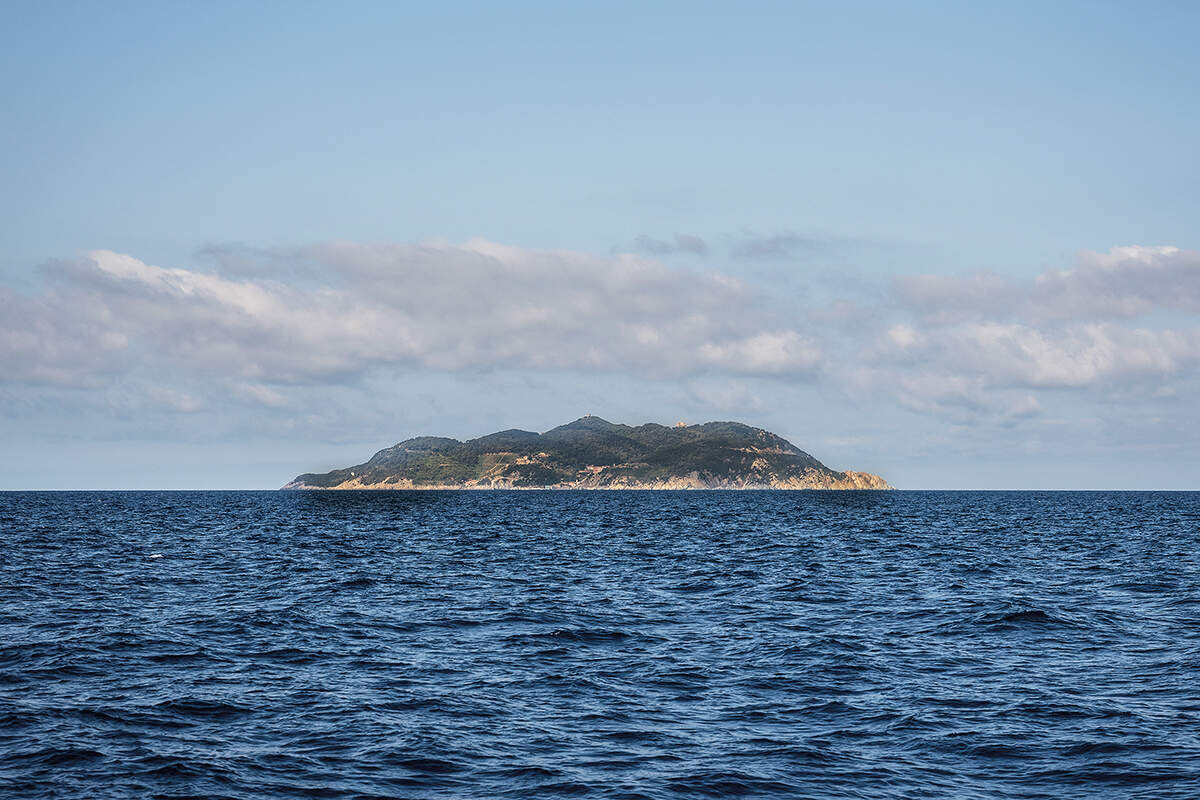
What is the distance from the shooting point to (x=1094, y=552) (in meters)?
73.0

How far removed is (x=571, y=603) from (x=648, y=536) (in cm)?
5238

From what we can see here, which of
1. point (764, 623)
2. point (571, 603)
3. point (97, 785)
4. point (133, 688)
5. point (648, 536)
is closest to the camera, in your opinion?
point (97, 785)

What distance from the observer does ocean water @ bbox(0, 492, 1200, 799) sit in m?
19.9

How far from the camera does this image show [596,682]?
2816 cm

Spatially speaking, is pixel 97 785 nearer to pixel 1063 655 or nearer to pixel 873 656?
pixel 873 656

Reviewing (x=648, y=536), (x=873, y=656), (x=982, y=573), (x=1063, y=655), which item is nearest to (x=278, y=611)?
(x=873, y=656)

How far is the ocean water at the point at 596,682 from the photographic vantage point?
19.9 m

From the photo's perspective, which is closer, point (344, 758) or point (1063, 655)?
point (344, 758)

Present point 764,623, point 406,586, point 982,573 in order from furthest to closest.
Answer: point 982,573
point 406,586
point 764,623

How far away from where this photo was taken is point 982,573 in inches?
2222

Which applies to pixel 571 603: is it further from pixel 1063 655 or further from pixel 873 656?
pixel 1063 655

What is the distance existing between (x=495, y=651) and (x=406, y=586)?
1804 centimetres

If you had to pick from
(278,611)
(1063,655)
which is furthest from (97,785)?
(1063,655)

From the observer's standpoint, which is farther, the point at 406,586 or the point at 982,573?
the point at 982,573
